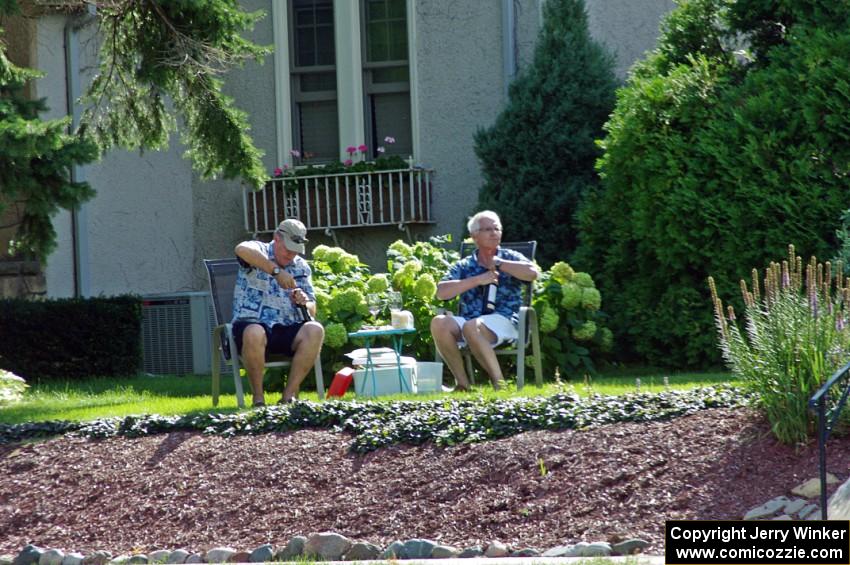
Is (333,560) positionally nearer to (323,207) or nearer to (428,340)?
(428,340)

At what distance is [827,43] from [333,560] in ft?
20.4

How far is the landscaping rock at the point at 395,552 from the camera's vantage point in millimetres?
5367

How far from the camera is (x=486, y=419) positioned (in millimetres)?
6668

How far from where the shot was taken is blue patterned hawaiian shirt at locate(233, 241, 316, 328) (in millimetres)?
8672

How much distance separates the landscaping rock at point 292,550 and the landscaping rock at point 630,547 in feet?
4.57

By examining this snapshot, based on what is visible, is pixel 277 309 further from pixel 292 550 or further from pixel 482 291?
pixel 292 550

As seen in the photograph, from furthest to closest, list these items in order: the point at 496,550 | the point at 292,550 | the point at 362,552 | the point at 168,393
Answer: the point at 168,393 → the point at 292,550 → the point at 362,552 → the point at 496,550

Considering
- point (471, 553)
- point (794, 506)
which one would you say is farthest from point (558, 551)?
point (794, 506)

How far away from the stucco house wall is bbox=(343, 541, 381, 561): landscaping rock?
781 cm

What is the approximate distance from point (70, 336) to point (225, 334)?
3.67 m

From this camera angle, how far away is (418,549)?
17.6 ft

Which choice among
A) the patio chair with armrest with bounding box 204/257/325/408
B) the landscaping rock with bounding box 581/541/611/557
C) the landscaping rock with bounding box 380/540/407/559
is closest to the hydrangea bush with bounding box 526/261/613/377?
the patio chair with armrest with bounding box 204/257/325/408

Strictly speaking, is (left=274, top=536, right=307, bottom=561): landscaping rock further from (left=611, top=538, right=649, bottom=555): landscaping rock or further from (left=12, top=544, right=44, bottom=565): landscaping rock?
(left=611, top=538, right=649, bottom=555): landscaping rock

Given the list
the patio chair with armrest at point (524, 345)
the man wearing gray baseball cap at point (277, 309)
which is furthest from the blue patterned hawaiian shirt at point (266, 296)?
the patio chair with armrest at point (524, 345)
